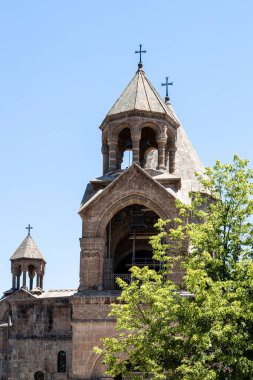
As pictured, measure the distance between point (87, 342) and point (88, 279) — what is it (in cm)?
211

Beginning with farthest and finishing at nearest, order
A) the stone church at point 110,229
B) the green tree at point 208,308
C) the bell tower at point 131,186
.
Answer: the bell tower at point 131,186, the stone church at point 110,229, the green tree at point 208,308

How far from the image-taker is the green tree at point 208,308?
60.6 ft

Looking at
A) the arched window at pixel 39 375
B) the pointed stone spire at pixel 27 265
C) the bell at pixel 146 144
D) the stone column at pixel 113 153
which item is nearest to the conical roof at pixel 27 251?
the pointed stone spire at pixel 27 265

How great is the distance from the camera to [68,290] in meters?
32.2

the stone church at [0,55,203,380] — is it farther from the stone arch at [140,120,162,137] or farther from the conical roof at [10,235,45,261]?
the conical roof at [10,235,45,261]

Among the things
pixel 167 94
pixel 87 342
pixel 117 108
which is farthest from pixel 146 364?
pixel 167 94

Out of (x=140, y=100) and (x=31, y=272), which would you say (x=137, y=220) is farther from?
(x=31, y=272)

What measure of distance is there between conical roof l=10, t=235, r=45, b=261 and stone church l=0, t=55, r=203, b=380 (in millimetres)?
4049

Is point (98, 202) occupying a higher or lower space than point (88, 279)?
higher

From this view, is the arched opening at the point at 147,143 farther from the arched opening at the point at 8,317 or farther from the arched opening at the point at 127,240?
the arched opening at the point at 8,317

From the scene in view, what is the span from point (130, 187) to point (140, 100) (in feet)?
11.5

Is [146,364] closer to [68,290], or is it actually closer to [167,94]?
[68,290]

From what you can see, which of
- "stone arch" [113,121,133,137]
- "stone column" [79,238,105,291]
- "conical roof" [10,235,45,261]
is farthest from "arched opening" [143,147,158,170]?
"conical roof" [10,235,45,261]

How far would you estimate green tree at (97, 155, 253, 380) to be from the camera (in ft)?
60.6
